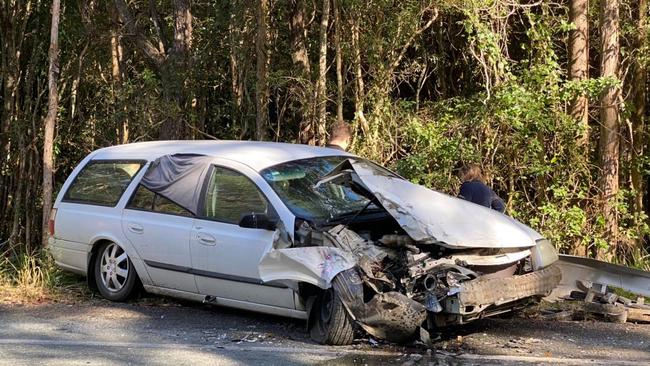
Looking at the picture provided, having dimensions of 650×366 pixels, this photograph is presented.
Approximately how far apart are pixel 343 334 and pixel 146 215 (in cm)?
260

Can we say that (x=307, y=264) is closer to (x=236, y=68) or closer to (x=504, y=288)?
(x=504, y=288)

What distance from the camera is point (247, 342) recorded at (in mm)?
6152

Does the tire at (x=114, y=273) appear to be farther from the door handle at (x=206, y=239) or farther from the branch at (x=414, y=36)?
the branch at (x=414, y=36)

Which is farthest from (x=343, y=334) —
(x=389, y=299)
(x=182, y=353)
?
(x=182, y=353)

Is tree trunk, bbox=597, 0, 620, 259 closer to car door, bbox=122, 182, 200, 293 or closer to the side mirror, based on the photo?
the side mirror

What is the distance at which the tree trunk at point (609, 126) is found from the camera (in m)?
10.1

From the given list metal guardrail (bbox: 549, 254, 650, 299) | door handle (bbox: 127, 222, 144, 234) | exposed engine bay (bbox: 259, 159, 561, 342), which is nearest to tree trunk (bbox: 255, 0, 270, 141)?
door handle (bbox: 127, 222, 144, 234)

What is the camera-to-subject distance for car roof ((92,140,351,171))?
22.9ft

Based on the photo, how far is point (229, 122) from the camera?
1325 centimetres

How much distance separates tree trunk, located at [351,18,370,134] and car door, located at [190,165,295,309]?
4.24 metres

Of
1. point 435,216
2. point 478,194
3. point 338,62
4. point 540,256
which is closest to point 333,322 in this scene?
point 435,216

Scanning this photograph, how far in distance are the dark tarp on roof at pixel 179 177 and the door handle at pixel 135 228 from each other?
399 mm

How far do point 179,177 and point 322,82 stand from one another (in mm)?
4324

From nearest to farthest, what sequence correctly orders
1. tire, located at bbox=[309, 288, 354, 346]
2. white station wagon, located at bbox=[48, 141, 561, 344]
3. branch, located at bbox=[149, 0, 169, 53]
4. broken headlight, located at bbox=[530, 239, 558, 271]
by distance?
1. white station wagon, located at bbox=[48, 141, 561, 344]
2. tire, located at bbox=[309, 288, 354, 346]
3. broken headlight, located at bbox=[530, 239, 558, 271]
4. branch, located at bbox=[149, 0, 169, 53]
